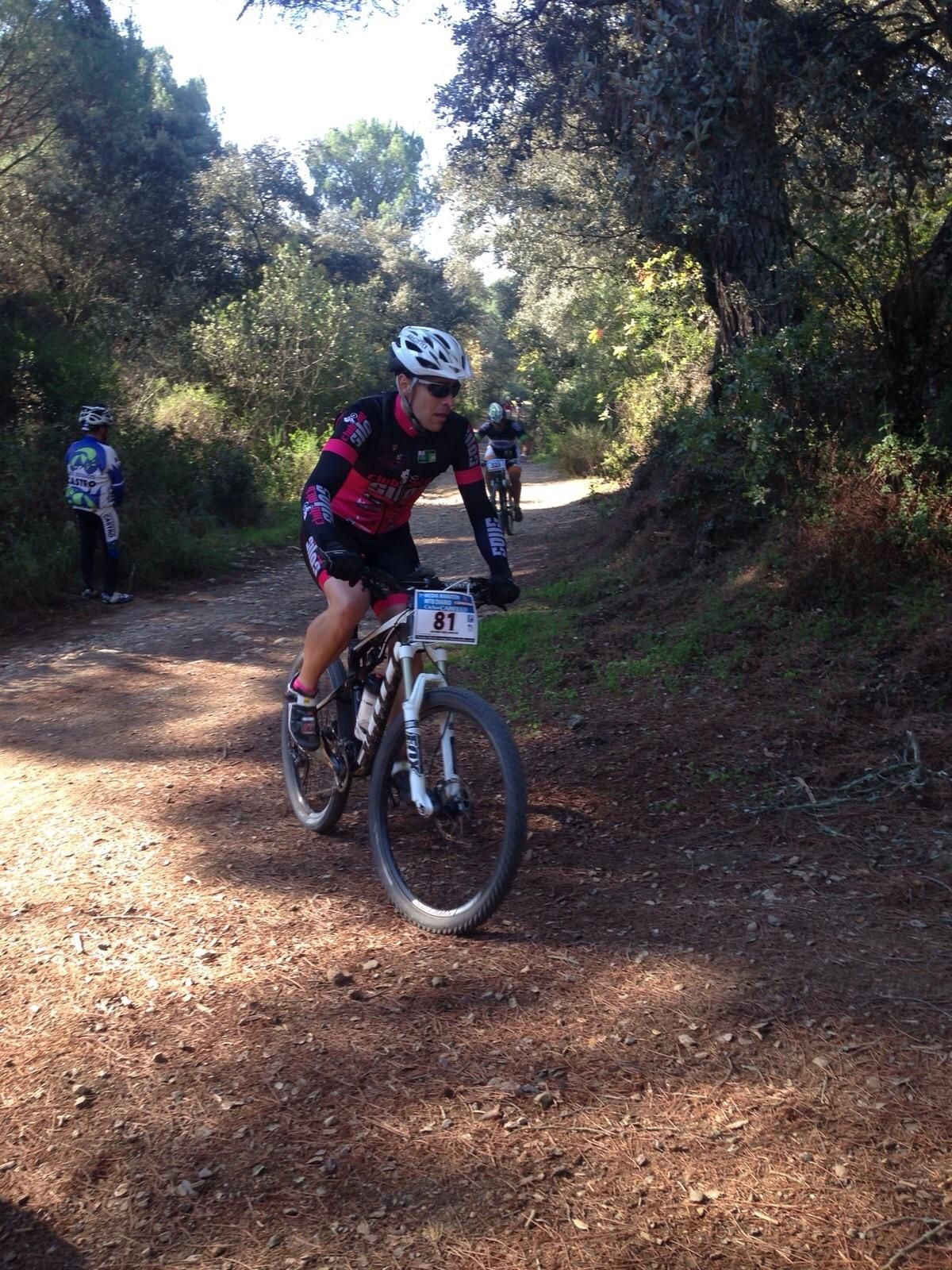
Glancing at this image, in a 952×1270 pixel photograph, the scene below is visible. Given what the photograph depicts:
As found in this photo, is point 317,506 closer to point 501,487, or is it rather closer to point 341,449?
point 341,449

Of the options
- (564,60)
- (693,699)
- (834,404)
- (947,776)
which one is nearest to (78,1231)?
(947,776)

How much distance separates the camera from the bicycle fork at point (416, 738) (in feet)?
14.0

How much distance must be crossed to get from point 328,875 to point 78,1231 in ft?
7.14

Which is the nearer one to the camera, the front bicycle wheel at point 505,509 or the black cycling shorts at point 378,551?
the black cycling shorts at point 378,551

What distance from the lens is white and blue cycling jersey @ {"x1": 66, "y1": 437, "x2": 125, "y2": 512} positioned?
453 inches

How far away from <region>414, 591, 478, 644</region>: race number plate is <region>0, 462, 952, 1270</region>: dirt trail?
1.10 m

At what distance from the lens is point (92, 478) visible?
1150 cm

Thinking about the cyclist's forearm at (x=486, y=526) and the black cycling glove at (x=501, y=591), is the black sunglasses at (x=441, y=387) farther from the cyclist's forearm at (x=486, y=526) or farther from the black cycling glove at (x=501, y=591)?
the black cycling glove at (x=501, y=591)

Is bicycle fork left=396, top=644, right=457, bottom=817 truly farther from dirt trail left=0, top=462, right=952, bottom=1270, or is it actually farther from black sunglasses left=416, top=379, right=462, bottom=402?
black sunglasses left=416, top=379, right=462, bottom=402

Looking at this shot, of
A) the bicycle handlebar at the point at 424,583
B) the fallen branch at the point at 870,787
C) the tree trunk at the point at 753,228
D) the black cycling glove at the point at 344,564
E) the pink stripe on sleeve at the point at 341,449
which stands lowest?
the fallen branch at the point at 870,787

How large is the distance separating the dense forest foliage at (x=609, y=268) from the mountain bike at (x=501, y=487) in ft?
7.34

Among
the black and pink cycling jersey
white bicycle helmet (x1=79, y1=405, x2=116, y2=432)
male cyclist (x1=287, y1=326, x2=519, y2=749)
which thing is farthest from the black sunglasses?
white bicycle helmet (x1=79, y1=405, x2=116, y2=432)

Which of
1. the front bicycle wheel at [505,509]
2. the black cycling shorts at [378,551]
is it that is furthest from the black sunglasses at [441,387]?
the front bicycle wheel at [505,509]

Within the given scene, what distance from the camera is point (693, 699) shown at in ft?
22.6
